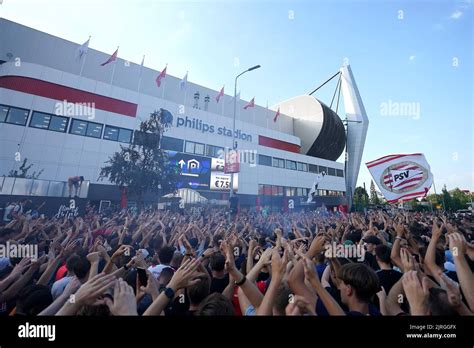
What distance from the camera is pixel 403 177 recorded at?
833 cm

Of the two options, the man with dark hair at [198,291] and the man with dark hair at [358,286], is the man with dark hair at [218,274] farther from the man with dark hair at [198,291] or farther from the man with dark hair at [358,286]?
the man with dark hair at [358,286]

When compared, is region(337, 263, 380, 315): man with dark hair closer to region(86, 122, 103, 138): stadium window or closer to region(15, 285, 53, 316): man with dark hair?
region(15, 285, 53, 316): man with dark hair

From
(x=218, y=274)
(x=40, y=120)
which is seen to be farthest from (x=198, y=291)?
(x=40, y=120)

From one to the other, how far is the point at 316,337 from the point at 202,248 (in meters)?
3.22

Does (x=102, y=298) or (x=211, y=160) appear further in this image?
(x=211, y=160)

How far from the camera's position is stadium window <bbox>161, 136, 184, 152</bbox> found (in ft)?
75.4

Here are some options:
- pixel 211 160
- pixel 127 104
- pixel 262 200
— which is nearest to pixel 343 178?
pixel 262 200

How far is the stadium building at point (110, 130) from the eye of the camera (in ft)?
56.1

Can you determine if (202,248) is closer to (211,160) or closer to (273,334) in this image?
(273,334)

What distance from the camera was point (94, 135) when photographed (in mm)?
19641

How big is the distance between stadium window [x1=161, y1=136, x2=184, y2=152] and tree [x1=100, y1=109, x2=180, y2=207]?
373 cm

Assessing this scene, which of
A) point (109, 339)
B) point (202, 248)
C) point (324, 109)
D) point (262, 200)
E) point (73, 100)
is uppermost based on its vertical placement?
point (324, 109)

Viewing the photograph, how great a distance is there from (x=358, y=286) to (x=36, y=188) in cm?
A: 2123

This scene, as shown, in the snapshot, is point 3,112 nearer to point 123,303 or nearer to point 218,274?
point 218,274
